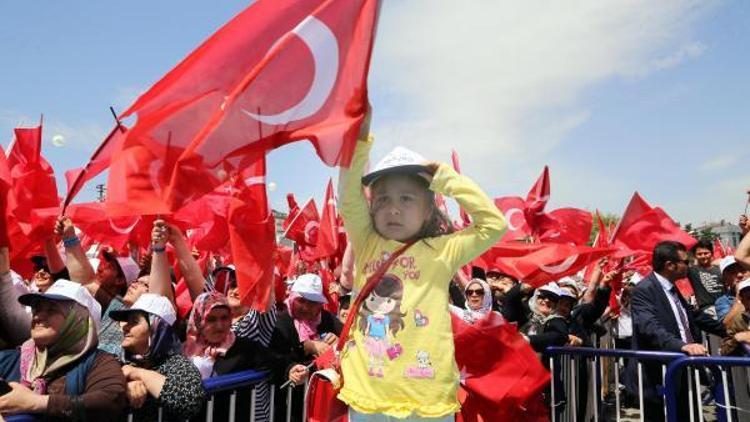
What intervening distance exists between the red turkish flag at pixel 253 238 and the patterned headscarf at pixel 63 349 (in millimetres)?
1127

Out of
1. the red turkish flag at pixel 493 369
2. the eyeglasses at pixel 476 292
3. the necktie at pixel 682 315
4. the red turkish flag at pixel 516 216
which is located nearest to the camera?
the red turkish flag at pixel 493 369

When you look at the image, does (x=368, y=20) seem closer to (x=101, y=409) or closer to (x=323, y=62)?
(x=323, y=62)

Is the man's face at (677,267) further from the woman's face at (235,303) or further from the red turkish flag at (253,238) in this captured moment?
the woman's face at (235,303)

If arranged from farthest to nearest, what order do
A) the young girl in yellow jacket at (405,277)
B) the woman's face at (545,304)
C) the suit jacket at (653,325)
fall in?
the woman's face at (545,304)
the suit jacket at (653,325)
the young girl in yellow jacket at (405,277)

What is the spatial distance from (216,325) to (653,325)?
3534 millimetres

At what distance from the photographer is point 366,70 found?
308 centimetres

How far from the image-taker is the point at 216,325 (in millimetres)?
4008

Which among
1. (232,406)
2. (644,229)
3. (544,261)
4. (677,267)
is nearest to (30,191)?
(232,406)

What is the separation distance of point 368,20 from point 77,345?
7.08 ft

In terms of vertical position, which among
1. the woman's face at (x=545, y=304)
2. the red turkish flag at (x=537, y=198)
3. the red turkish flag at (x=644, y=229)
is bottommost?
the woman's face at (x=545, y=304)

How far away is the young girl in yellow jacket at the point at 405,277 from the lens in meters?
2.59

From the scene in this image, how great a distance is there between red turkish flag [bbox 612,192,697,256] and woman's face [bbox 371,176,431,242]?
5.20m

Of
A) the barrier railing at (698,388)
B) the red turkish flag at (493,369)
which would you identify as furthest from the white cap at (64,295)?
the barrier railing at (698,388)

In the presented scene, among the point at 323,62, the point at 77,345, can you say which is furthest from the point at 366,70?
the point at 77,345
